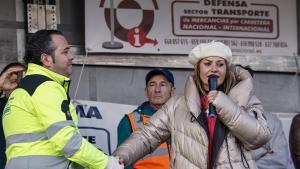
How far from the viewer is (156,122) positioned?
4.73m

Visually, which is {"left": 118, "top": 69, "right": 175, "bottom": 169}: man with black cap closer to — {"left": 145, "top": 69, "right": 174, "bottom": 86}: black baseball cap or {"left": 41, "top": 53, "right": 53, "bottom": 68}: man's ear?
{"left": 145, "top": 69, "right": 174, "bottom": 86}: black baseball cap

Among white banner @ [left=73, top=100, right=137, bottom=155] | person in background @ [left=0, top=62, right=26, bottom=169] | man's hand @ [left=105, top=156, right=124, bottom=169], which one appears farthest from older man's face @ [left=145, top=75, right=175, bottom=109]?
man's hand @ [left=105, top=156, right=124, bottom=169]

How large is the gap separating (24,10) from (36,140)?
8.22ft

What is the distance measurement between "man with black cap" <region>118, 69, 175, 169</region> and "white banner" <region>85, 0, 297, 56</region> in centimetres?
84

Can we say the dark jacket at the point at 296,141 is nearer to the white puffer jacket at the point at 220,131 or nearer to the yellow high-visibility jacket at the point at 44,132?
the white puffer jacket at the point at 220,131

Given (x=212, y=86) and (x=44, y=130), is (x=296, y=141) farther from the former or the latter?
(x=44, y=130)

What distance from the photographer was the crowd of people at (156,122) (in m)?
4.32

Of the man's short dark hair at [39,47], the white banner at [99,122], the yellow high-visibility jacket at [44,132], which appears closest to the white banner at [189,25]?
the white banner at [99,122]

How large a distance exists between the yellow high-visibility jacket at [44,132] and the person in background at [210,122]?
320 millimetres

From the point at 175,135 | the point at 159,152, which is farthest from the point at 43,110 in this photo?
the point at 159,152

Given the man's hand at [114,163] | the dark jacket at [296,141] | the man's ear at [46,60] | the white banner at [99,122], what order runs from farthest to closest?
the white banner at [99,122]
the dark jacket at [296,141]
the man's ear at [46,60]
the man's hand at [114,163]

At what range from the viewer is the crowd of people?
432 centimetres

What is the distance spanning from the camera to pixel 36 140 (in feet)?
14.4

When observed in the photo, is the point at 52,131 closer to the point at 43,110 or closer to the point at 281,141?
the point at 43,110
